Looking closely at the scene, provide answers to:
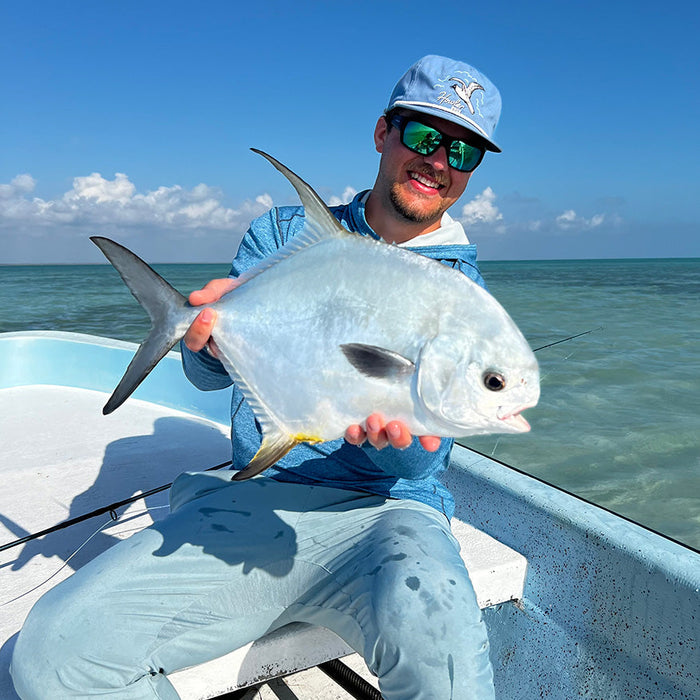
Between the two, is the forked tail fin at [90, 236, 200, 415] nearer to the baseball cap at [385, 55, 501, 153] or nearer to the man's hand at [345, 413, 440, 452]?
the man's hand at [345, 413, 440, 452]

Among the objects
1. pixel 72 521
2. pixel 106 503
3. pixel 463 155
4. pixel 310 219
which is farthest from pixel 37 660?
pixel 463 155

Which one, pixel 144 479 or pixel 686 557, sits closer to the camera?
pixel 686 557

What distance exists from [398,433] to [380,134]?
1456 mm

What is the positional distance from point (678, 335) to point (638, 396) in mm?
5056

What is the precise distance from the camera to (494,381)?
123 centimetres

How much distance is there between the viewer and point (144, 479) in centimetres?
315

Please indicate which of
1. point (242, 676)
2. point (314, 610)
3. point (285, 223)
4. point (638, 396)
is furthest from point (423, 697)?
point (638, 396)

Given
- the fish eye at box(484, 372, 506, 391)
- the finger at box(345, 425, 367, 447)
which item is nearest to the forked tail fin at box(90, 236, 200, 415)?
the finger at box(345, 425, 367, 447)

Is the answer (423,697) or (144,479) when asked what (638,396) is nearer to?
(144,479)

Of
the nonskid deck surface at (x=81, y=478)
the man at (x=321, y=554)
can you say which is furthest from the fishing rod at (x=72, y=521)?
the man at (x=321, y=554)

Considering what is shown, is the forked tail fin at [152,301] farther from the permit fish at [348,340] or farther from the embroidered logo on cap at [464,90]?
the embroidered logo on cap at [464,90]

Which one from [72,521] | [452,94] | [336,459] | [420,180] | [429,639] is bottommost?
[72,521]

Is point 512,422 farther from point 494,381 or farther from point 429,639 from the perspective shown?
point 429,639

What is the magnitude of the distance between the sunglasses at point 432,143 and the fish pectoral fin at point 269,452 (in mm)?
1152
